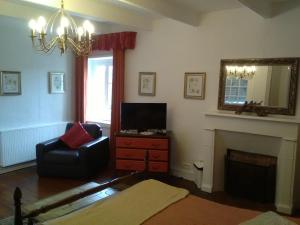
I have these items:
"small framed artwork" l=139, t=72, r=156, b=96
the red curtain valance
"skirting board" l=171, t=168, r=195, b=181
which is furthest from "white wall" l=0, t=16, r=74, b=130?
"skirting board" l=171, t=168, r=195, b=181

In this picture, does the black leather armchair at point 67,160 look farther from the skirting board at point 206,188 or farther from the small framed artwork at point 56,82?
the skirting board at point 206,188

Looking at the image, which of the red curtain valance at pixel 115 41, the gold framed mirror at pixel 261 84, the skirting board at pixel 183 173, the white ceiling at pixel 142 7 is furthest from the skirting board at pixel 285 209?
the red curtain valance at pixel 115 41

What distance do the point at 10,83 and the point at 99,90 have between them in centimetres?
171

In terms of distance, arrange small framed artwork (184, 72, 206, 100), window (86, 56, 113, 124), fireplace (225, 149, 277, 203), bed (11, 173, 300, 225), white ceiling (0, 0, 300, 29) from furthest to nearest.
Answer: window (86, 56, 113, 124) < small framed artwork (184, 72, 206, 100) < fireplace (225, 149, 277, 203) < white ceiling (0, 0, 300, 29) < bed (11, 173, 300, 225)

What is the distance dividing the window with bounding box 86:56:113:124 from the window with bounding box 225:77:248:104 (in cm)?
247

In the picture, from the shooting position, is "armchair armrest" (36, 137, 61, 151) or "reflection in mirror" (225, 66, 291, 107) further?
"armchair armrest" (36, 137, 61, 151)

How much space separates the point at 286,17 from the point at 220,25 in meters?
0.83

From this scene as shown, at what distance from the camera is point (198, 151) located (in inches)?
162

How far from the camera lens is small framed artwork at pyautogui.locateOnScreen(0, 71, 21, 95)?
13.9 feet

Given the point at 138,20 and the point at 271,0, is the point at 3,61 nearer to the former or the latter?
the point at 138,20

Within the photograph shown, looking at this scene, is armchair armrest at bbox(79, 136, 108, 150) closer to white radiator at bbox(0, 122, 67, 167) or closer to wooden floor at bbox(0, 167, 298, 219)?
wooden floor at bbox(0, 167, 298, 219)

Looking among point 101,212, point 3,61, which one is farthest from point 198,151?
point 3,61

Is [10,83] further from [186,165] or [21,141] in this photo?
[186,165]

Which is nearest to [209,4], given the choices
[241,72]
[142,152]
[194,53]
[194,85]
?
[194,53]
